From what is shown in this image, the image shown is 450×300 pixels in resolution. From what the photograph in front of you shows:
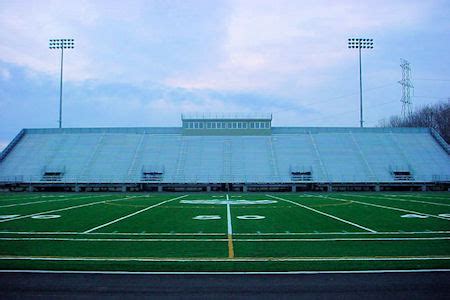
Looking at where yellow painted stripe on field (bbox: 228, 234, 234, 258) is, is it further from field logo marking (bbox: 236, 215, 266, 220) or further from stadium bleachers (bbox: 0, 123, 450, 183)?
stadium bleachers (bbox: 0, 123, 450, 183)

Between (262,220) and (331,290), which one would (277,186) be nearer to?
(262,220)

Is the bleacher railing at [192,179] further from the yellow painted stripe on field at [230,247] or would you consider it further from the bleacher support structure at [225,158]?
the yellow painted stripe on field at [230,247]

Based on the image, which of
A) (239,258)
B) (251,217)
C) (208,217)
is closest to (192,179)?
(208,217)

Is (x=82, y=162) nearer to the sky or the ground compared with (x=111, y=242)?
nearer to the sky

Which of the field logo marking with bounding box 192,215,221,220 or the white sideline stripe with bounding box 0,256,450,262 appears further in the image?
the field logo marking with bounding box 192,215,221,220

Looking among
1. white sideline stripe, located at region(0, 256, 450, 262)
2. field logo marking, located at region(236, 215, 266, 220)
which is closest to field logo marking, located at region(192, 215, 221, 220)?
field logo marking, located at region(236, 215, 266, 220)

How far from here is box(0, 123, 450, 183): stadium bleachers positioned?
4491cm

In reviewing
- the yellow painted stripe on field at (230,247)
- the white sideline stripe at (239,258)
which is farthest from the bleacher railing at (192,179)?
the white sideline stripe at (239,258)

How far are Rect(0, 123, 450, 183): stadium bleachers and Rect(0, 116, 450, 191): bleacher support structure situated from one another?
4.2 inches

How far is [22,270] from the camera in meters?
8.10

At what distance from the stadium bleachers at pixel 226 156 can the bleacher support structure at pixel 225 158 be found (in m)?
0.11

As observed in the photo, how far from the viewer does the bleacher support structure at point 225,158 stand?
4388 cm

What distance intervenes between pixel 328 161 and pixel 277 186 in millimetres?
7139

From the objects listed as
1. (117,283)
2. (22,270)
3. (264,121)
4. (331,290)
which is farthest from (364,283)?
(264,121)
